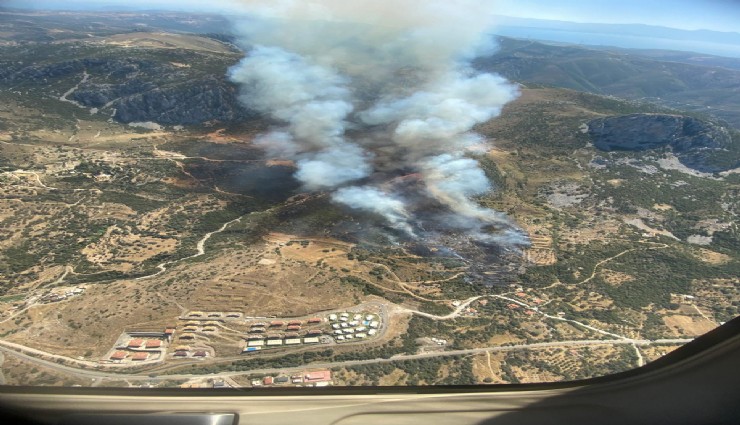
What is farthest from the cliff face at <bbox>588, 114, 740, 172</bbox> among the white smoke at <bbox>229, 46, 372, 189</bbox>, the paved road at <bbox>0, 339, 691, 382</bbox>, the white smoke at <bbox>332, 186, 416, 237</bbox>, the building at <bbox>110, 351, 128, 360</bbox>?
the building at <bbox>110, 351, 128, 360</bbox>

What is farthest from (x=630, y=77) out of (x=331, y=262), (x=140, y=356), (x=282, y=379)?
(x=140, y=356)

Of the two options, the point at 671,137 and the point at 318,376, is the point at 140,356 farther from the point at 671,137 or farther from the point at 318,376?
the point at 671,137

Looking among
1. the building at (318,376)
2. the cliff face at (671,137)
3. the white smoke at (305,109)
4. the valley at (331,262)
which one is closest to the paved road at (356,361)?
the valley at (331,262)

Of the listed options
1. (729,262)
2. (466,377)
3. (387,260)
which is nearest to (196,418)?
(466,377)

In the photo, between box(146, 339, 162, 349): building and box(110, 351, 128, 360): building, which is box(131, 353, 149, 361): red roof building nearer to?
box(110, 351, 128, 360): building

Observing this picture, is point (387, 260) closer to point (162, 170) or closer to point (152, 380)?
point (152, 380)
